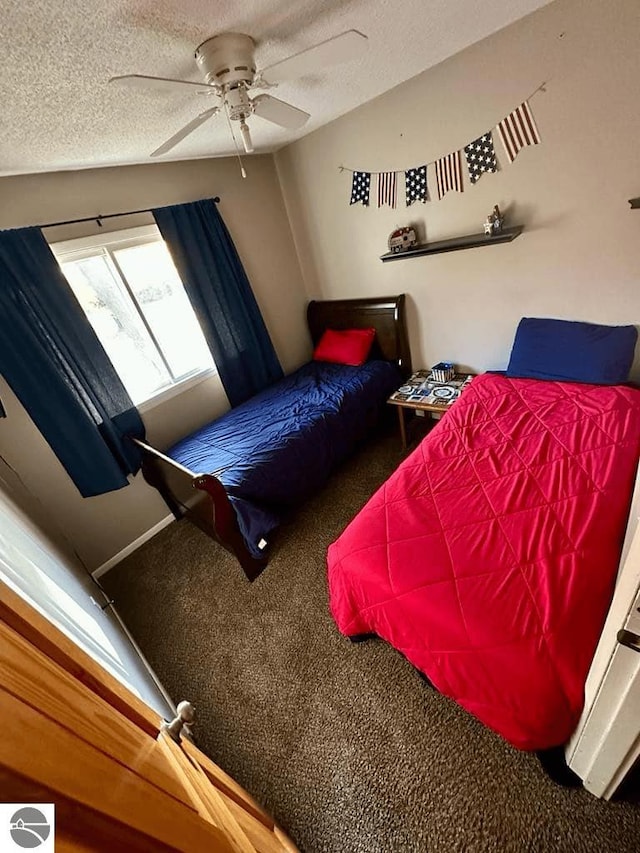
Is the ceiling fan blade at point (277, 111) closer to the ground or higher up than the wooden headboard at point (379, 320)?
higher up

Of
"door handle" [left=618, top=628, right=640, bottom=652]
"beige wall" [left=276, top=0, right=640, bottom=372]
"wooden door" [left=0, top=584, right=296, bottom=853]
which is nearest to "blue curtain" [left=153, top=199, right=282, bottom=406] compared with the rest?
"beige wall" [left=276, top=0, right=640, bottom=372]

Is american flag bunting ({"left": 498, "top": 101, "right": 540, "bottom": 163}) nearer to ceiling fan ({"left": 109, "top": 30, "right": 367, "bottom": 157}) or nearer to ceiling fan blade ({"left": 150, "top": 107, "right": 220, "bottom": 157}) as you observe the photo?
ceiling fan ({"left": 109, "top": 30, "right": 367, "bottom": 157})

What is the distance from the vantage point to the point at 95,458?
2354 millimetres

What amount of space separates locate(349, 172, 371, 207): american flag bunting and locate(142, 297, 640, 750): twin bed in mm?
1632

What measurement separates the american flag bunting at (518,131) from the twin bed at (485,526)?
1088 millimetres

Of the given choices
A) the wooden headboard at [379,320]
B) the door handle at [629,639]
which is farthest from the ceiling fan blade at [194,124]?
the door handle at [629,639]

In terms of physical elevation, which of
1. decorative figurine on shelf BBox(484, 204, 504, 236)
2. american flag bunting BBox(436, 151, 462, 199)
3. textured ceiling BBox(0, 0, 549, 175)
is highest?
textured ceiling BBox(0, 0, 549, 175)

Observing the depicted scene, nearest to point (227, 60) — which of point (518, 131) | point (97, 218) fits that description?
point (97, 218)

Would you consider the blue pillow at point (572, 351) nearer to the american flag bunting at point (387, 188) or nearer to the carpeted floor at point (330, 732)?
the american flag bunting at point (387, 188)

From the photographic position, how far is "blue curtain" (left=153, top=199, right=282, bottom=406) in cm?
266

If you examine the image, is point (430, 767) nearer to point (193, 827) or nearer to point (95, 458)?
point (193, 827)

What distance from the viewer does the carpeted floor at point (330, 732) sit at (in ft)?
3.75

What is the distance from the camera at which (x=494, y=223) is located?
7.19 feet

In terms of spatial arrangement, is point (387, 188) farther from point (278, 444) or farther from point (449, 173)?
point (278, 444)
